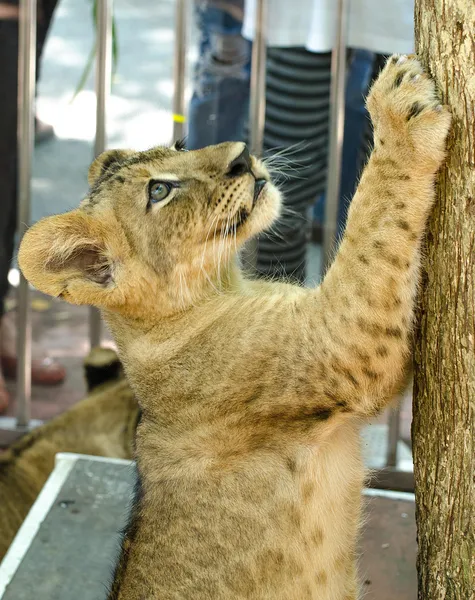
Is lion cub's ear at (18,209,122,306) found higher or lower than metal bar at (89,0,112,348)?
lower

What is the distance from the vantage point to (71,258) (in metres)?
2.97

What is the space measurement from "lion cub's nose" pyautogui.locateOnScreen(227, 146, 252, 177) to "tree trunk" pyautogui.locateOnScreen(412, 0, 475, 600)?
670mm

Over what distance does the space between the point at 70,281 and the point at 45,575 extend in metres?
1.25

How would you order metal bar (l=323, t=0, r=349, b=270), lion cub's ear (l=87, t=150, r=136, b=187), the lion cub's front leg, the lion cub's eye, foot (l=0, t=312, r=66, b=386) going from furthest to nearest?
foot (l=0, t=312, r=66, b=386) < metal bar (l=323, t=0, r=349, b=270) < lion cub's ear (l=87, t=150, r=136, b=187) < the lion cub's eye < the lion cub's front leg

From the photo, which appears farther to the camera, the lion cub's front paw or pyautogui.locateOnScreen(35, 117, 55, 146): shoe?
pyautogui.locateOnScreen(35, 117, 55, 146): shoe

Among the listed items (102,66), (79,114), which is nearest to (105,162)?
(102,66)

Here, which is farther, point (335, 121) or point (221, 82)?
point (221, 82)

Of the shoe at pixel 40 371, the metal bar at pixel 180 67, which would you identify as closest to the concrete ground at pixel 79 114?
the shoe at pixel 40 371

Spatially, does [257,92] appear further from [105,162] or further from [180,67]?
[105,162]

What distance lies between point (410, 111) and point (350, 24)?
246cm

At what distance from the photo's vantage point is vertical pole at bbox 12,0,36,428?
193 inches

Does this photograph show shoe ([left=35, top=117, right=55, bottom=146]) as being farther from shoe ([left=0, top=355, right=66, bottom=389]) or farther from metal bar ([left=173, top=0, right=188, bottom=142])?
metal bar ([left=173, top=0, right=188, bottom=142])

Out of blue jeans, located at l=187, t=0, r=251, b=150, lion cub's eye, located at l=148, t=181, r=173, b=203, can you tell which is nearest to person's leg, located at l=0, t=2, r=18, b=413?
blue jeans, located at l=187, t=0, r=251, b=150

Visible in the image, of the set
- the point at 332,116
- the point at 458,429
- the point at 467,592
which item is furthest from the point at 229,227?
the point at 332,116
